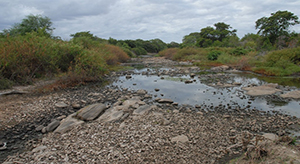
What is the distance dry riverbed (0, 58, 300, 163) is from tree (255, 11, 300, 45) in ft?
126

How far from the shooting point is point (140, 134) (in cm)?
736

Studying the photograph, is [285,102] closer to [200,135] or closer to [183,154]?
[200,135]

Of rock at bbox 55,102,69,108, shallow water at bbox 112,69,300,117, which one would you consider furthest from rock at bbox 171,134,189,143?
rock at bbox 55,102,69,108

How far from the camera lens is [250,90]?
14797 millimetres

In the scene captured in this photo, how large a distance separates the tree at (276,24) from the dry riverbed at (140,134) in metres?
38.5

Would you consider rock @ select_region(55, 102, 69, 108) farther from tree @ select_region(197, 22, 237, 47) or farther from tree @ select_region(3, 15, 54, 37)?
tree @ select_region(197, 22, 237, 47)

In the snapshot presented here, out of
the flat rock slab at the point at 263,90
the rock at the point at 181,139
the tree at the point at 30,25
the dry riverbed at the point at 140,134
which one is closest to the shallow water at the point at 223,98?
Answer: the flat rock slab at the point at 263,90

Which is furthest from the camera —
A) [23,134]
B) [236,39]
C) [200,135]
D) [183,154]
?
[236,39]

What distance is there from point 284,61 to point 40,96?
26.0 m

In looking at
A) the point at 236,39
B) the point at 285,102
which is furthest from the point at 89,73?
the point at 236,39

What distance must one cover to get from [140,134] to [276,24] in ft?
149

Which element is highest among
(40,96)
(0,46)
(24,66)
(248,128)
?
(0,46)

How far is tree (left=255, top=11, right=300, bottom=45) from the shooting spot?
128 ft

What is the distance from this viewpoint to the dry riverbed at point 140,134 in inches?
234
